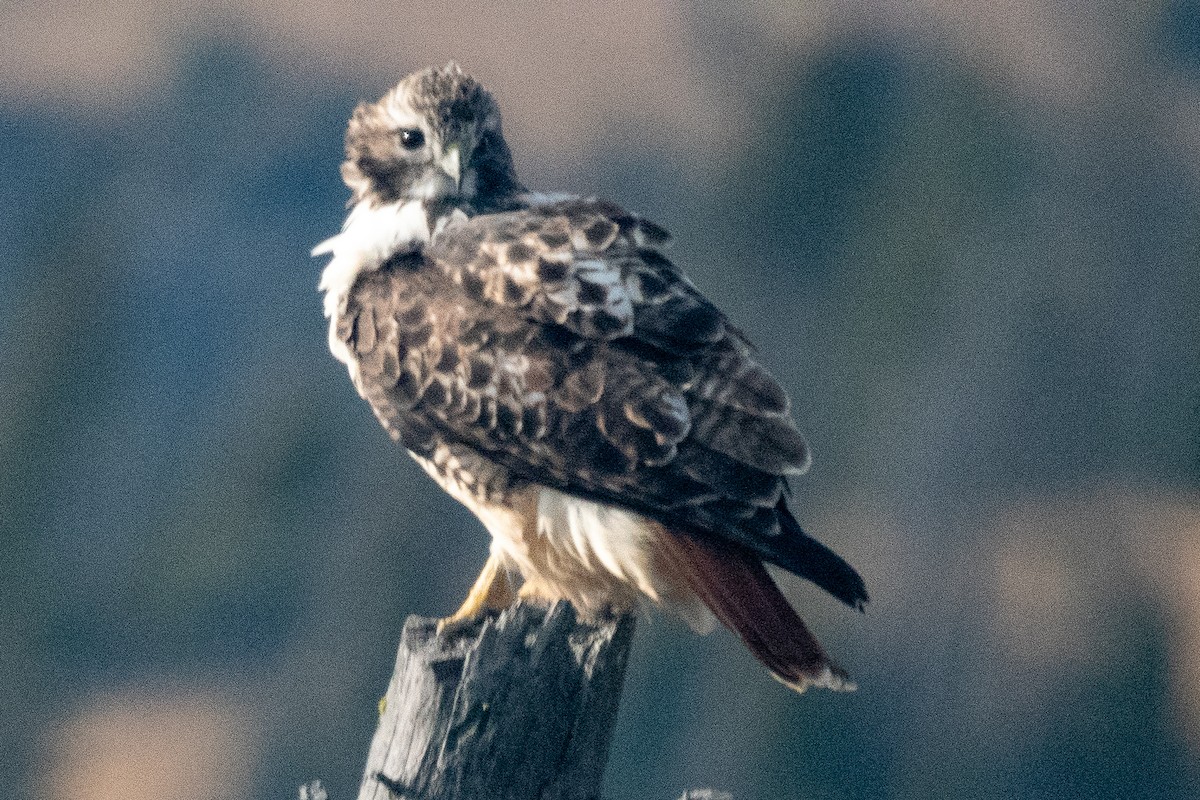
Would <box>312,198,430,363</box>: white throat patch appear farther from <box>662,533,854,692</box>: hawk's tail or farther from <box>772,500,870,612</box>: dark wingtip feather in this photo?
<box>772,500,870,612</box>: dark wingtip feather

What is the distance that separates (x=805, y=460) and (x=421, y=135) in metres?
1.05

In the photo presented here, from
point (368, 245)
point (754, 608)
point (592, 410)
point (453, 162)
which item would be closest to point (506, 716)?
point (754, 608)

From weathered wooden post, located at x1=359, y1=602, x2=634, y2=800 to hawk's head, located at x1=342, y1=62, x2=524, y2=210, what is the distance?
1.04 metres

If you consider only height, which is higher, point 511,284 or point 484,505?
point 511,284

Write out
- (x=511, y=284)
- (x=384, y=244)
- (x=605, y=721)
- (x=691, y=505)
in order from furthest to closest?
(x=384, y=244)
(x=511, y=284)
(x=691, y=505)
(x=605, y=721)

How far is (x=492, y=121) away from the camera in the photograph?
2.71 metres

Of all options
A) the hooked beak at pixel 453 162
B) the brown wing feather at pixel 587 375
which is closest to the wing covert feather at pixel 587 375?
the brown wing feather at pixel 587 375

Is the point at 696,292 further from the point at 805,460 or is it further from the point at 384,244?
the point at 384,244

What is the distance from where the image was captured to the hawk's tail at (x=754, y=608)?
82.8 inches

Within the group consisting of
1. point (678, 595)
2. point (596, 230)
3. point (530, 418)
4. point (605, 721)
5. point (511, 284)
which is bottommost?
point (605, 721)

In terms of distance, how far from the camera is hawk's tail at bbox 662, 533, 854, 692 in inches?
82.8

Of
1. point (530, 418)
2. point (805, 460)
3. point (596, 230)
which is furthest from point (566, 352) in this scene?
point (805, 460)

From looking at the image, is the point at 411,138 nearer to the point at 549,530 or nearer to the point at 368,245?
the point at 368,245

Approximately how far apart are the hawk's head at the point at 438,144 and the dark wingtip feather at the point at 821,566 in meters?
0.99
